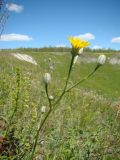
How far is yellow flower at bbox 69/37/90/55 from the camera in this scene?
92.4 inches

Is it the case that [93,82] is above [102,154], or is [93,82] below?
below

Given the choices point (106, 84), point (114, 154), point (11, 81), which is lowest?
point (106, 84)

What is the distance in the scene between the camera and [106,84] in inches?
1351

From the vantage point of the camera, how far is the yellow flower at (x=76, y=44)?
2.35 meters

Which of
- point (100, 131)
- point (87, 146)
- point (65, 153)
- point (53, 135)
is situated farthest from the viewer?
point (100, 131)

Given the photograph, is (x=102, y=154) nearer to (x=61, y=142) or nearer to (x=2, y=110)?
(x=61, y=142)

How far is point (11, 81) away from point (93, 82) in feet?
90.7

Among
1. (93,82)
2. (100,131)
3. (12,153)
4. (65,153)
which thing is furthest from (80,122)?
(93,82)

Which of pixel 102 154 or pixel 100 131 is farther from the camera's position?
pixel 100 131

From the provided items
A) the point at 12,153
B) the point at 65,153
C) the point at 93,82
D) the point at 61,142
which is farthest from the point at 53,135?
the point at 93,82

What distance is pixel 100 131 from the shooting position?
5523 millimetres

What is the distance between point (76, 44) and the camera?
2.38 m

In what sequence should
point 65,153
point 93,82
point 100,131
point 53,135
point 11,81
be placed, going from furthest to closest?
point 93,82
point 11,81
point 100,131
point 53,135
point 65,153

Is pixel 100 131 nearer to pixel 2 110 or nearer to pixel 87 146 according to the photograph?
pixel 87 146
